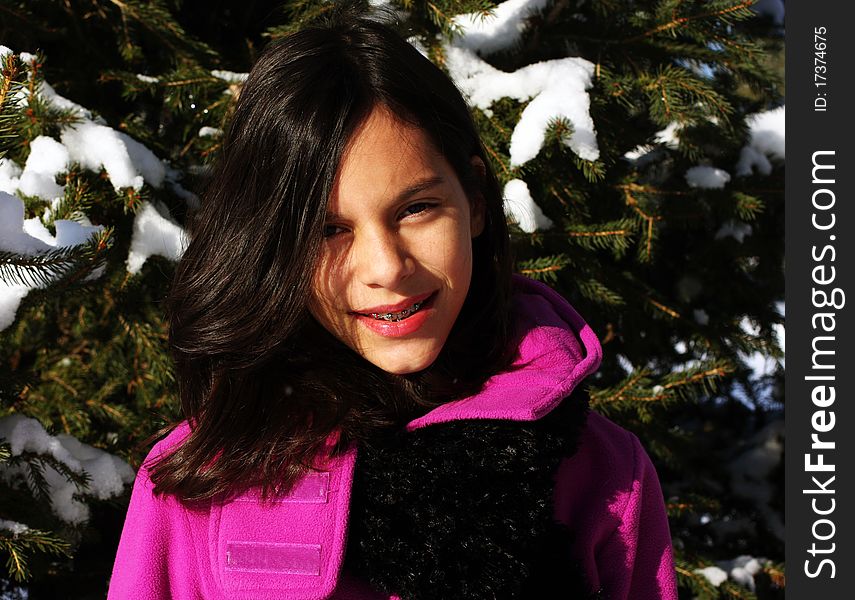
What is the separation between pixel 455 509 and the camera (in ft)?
4.40

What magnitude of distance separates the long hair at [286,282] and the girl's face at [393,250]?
3 centimetres

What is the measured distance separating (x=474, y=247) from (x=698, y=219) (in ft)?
3.09

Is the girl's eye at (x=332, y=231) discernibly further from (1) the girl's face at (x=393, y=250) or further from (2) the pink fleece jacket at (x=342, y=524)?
(2) the pink fleece jacket at (x=342, y=524)

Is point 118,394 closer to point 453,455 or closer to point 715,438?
point 453,455

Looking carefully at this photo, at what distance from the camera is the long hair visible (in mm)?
→ 1296

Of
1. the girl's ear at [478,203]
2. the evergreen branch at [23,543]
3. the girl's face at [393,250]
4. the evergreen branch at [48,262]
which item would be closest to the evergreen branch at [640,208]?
the girl's ear at [478,203]

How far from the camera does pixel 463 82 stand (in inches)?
79.8

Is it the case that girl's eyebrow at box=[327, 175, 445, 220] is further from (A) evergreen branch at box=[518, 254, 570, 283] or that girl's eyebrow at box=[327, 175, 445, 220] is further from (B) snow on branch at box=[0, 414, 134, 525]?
(B) snow on branch at box=[0, 414, 134, 525]

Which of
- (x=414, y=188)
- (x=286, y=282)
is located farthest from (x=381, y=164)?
(x=286, y=282)

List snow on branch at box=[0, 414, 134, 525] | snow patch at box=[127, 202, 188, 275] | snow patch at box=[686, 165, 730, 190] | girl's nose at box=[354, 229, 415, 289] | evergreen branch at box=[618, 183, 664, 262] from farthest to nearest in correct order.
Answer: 1. snow patch at box=[686, 165, 730, 190]
2. evergreen branch at box=[618, 183, 664, 262]
3. snow patch at box=[127, 202, 188, 275]
4. snow on branch at box=[0, 414, 134, 525]
5. girl's nose at box=[354, 229, 415, 289]

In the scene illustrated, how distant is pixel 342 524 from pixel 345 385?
0.81ft

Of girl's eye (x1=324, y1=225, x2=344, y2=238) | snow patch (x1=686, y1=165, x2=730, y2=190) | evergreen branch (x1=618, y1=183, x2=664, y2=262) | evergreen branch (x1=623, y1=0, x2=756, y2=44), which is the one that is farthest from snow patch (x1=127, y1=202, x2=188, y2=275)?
snow patch (x1=686, y1=165, x2=730, y2=190)

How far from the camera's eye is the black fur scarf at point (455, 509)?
1328 mm

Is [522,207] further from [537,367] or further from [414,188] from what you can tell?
[414,188]
